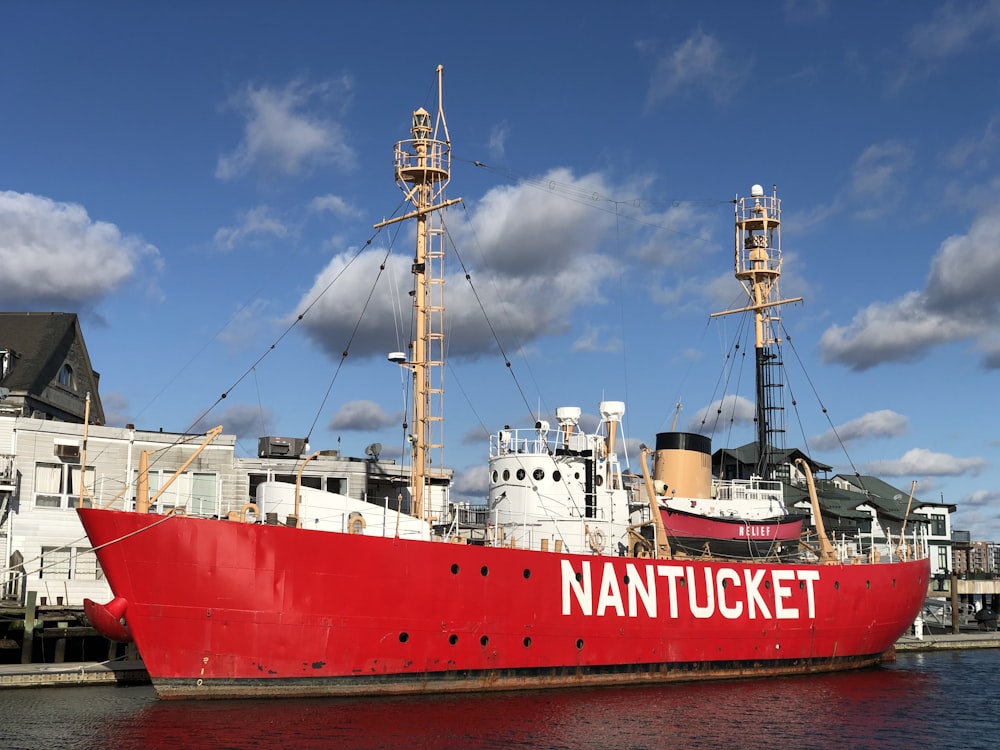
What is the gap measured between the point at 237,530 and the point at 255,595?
4.51 ft

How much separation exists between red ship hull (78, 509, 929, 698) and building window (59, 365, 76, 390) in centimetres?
2161

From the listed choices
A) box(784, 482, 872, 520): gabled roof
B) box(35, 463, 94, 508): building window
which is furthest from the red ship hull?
box(784, 482, 872, 520): gabled roof

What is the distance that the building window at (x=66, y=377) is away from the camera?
4091cm

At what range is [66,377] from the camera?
136 ft

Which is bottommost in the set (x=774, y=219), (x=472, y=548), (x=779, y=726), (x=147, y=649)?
(x=779, y=726)

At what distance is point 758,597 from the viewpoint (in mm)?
28453

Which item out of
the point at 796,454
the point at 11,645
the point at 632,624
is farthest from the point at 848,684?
the point at 796,454

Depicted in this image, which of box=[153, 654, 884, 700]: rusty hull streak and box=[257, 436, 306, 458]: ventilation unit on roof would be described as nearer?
box=[153, 654, 884, 700]: rusty hull streak

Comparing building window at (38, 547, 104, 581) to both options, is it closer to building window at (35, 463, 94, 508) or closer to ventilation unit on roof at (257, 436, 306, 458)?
building window at (35, 463, 94, 508)

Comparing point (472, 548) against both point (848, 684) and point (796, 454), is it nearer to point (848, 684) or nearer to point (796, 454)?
point (848, 684)

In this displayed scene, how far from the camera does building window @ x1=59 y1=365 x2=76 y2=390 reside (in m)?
40.9

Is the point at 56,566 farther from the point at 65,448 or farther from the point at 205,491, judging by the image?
the point at 205,491

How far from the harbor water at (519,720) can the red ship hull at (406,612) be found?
609 millimetres

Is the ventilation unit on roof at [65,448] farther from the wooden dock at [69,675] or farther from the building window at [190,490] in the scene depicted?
the wooden dock at [69,675]
